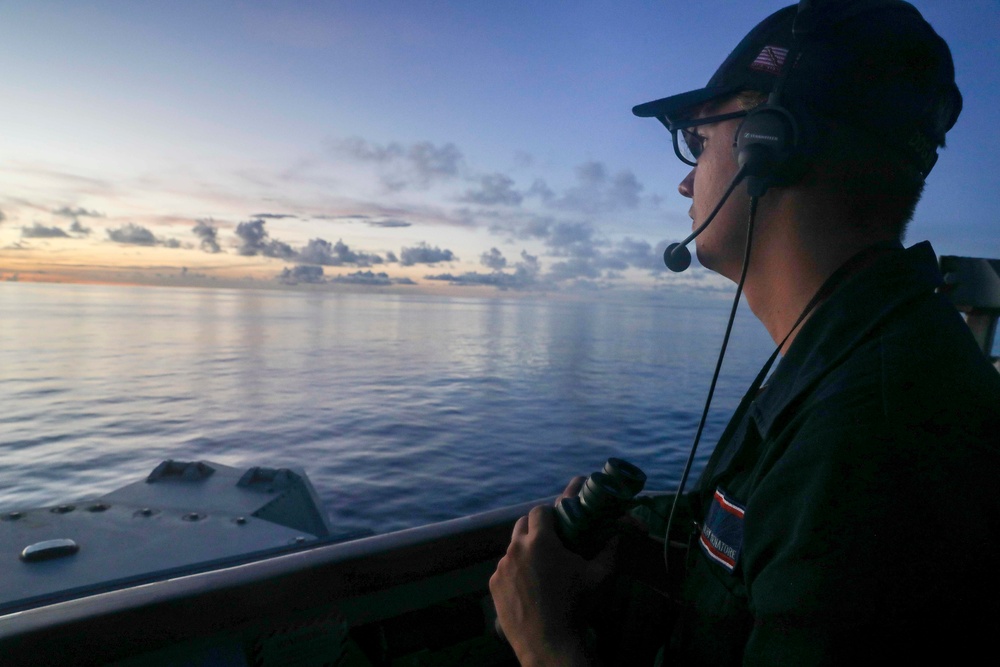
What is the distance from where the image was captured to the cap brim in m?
1.25

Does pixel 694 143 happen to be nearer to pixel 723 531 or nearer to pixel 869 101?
pixel 869 101

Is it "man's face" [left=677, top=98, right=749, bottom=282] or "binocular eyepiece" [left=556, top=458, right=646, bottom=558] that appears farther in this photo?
"man's face" [left=677, top=98, right=749, bottom=282]

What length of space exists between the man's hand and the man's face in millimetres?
664

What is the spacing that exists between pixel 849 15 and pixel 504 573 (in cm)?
123

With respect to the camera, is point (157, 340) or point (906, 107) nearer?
point (906, 107)

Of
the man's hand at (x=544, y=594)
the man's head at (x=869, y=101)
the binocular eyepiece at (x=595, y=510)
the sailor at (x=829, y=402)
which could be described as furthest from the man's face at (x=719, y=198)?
the man's hand at (x=544, y=594)

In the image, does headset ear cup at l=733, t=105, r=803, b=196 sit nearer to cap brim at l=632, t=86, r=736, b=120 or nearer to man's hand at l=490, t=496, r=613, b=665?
cap brim at l=632, t=86, r=736, b=120

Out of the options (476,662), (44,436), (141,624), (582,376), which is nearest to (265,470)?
(476,662)

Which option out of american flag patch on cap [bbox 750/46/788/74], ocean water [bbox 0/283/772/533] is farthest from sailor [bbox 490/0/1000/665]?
ocean water [bbox 0/283/772/533]

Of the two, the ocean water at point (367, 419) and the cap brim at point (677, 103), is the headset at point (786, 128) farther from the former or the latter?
the ocean water at point (367, 419)

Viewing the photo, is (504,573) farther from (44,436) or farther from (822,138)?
(44,436)

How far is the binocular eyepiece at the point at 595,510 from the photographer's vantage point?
1.03m

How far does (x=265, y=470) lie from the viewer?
5.25 meters

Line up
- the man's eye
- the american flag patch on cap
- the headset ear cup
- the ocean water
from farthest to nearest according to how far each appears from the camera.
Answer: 1. the ocean water
2. the man's eye
3. the american flag patch on cap
4. the headset ear cup
